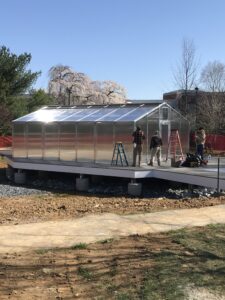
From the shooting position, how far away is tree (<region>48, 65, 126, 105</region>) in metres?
89.2

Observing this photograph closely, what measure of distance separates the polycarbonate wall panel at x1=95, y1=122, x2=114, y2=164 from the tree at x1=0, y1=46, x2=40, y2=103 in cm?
2690

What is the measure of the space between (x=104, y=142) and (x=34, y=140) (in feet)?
16.9

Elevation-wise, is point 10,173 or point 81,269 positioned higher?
point 81,269

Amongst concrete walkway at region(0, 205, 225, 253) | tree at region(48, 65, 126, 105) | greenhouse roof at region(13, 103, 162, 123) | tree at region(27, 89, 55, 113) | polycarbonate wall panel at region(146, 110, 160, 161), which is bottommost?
concrete walkway at region(0, 205, 225, 253)

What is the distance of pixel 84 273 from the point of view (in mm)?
6961

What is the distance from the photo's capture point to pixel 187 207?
13.8 meters

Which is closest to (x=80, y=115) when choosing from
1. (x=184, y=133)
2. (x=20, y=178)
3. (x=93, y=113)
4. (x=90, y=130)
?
(x=93, y=113)

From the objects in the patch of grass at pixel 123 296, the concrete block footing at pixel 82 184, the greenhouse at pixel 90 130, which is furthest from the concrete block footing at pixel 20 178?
the patch of grass at pixel 123 296

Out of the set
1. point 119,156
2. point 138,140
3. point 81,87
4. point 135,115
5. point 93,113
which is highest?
point 81,87

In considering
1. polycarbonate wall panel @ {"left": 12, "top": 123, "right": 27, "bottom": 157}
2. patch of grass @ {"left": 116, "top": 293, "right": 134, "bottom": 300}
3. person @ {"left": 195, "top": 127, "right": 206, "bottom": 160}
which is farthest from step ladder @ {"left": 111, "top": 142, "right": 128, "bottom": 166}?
patch of grass @ {"left": 116, "top": 293, "right": 134, "bottom": 300}

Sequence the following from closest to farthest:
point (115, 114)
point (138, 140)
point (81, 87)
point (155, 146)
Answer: point (138, 140) < point (155, 146) < point (115, 114) < point (81, 87)

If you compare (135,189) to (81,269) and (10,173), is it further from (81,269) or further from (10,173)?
(81,269)

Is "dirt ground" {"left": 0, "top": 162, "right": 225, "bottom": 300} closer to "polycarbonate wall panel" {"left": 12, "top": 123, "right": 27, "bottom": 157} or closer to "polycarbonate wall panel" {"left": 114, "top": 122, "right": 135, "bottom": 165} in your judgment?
"polycarbonate wall panel" {"left": 114, "top": 122, "right": 135, "bottom": 165}

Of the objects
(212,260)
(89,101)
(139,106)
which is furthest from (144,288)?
(89,101)
